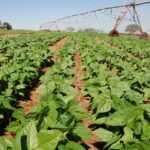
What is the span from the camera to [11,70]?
6.09 meters

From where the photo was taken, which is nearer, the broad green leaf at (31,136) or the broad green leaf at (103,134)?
the broad green leaf at (31,136)

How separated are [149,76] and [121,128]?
2.89 metres

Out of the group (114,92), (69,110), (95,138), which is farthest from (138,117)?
(95,138)

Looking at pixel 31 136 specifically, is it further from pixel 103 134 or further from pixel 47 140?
pixel 103 134

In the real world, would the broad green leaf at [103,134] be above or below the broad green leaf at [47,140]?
below

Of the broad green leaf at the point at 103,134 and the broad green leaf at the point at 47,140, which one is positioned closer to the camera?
the broad green leaf at the point at 47,140

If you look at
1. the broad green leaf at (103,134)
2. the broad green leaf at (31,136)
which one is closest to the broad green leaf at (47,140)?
the broad green leaf at (31,136)

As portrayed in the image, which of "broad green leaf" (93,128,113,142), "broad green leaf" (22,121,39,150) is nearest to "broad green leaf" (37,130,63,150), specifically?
"broad green leaf" (22,121,39,150)

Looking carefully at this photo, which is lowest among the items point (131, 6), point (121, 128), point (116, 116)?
point (121, 128)

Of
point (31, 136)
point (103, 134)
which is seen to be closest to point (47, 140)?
point (31, 136)

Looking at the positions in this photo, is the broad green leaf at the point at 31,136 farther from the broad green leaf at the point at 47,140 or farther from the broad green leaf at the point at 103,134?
the broad green leaf at the point at 103,134

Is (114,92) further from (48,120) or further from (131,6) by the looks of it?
(131,6)

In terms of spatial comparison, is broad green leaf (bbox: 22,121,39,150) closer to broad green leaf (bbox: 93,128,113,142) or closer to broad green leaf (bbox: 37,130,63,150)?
broad green leaf (bbox: 37,130,63,150)

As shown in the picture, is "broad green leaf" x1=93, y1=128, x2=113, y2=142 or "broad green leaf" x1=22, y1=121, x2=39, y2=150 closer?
"broad green leaf" x1=22, y1=121, x2=39, y2=150
